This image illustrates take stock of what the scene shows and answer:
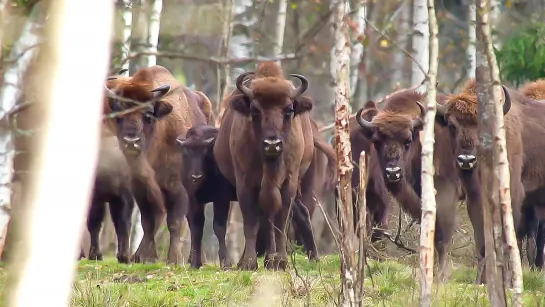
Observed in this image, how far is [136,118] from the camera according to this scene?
14062 mm

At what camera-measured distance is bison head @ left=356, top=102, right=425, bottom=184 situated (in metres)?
12.9

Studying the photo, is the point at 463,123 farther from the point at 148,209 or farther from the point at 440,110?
the point at 148,209

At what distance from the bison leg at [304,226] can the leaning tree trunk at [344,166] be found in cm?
407

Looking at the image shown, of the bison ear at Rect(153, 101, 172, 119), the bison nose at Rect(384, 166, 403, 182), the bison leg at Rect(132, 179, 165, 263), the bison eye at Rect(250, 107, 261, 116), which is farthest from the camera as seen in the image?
the bison ear at Rect(153, 101, 172, 119)

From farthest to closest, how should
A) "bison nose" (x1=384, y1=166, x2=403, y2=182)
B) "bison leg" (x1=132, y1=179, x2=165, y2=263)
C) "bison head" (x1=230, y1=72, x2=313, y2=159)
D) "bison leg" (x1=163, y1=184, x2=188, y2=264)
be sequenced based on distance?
1. "bison leg" (x1=163, y1=184, x2=188, y2=264)
2. "bison leg" (x1=132, y1=179, x2=165, y2=263)
3. "bison nose" (x1=384, y1=166, x2=403, y2=182)
4. "bison head" (x1=230, y1=72, x2=313, y2=159)

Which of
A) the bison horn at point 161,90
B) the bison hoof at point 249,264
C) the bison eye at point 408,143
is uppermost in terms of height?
the bison horn at point 161,90

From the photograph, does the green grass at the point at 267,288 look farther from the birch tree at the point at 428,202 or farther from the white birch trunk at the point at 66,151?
the white birch trunk at the point at 66,151

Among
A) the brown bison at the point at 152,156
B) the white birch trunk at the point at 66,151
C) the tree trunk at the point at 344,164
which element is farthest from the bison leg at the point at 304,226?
the white birch trunk at the point at 66,151

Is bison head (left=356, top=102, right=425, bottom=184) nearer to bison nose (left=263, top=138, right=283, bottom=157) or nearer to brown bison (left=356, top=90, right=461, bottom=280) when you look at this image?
brown bison (left=356, top=90, right=461, bottom=280)

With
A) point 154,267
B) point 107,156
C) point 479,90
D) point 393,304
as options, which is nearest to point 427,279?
point 393,304

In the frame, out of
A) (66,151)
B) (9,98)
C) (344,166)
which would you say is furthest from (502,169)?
(66,151)

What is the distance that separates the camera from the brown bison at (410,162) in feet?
42.1

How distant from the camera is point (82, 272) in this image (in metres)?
12.6

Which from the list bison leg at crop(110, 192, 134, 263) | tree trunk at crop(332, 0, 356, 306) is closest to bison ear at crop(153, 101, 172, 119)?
bison leg at crop(110, 192, 134, 263)
